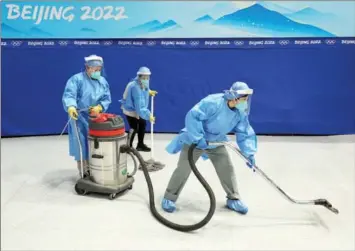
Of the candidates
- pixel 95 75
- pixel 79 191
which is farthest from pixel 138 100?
pixel 79 191

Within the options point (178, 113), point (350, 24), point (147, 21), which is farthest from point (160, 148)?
point (350, 24)

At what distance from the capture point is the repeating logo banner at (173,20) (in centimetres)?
459

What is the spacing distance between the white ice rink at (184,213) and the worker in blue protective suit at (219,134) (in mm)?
147

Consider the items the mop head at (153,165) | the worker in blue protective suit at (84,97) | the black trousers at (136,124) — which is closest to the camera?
the worker in blue protective suit at (84,97)

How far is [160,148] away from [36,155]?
135 cm

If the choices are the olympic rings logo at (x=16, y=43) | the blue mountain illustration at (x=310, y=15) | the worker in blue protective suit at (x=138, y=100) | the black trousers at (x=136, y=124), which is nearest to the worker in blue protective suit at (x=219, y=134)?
the worker in blue protective suit at (x=138, y=100)

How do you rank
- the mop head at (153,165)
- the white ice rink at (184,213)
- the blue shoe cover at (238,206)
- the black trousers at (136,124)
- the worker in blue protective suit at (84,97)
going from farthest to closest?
1. the black trousers at (136,124)
2. the mop head at (153,165)
3. the worker in blue protective suit at (84,97)
4. the blue shoe cover at (238,206)
5. the white ice rink at (184,213)

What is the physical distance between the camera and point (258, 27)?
4645mm

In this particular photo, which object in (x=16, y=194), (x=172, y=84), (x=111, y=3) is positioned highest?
(x=111, y=3)

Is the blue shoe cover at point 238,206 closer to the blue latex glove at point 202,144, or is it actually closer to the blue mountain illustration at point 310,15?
the blue latex glove at point 202,144

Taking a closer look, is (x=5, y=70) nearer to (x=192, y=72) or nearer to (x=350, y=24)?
(x=192, y=72)

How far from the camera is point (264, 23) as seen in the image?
4637 millimetres

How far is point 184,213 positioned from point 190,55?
264cm

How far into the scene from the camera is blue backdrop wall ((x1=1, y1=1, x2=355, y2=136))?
461 cm
